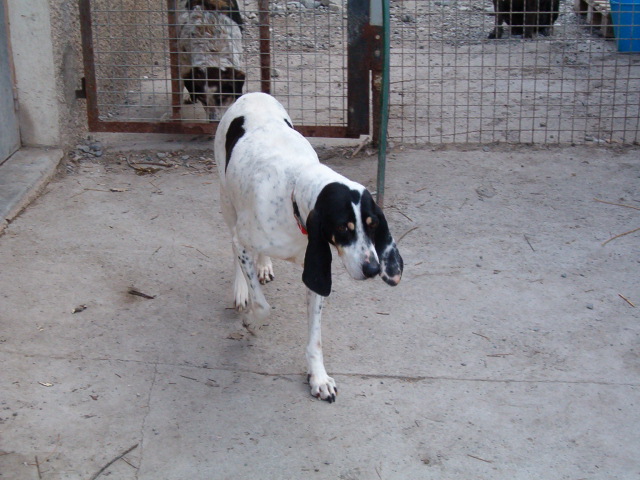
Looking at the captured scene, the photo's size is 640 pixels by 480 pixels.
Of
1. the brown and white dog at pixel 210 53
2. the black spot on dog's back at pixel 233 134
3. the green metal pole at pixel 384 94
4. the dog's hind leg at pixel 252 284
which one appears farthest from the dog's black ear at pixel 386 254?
the brown and white dog at pixel 210 53

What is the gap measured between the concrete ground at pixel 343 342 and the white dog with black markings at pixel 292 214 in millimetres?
283

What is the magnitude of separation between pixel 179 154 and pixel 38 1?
1411 mm

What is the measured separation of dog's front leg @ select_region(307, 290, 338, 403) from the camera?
3656 millimetres

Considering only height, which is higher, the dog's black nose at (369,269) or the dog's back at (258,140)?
the dog's back at (258,140)

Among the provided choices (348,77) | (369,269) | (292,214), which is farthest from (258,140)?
(348,77)

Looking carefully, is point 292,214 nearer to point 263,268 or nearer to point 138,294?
point 263,268

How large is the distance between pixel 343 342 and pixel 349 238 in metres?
1.00

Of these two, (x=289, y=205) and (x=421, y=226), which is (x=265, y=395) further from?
(x=421, y=226)

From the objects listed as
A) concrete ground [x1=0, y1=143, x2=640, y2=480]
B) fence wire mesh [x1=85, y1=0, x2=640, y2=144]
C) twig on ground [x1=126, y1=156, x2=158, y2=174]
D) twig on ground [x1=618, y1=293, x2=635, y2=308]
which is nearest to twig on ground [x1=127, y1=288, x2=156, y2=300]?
concrete ground [x1=0, y1=143, x2=640, y2=480]

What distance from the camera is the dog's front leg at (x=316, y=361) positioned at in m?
3.66

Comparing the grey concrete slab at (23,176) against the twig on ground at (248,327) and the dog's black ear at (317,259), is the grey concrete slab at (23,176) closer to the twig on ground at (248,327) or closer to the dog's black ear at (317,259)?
the twig on ground at (248,327)

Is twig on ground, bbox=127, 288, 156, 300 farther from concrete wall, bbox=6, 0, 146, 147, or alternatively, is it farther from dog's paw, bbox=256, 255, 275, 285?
concrete wall, bbox=6, 0, 146, 147

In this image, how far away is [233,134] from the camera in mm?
4215

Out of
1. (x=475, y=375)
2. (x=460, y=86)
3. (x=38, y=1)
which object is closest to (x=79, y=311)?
(x=475, y=375)
